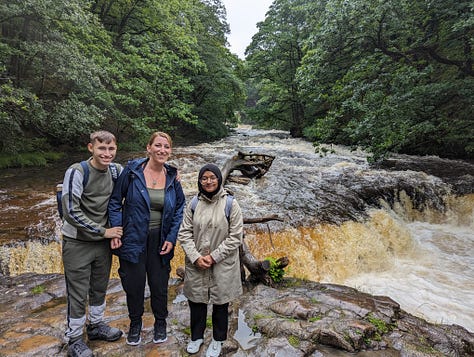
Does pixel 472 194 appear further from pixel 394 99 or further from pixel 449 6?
pixel 449 6

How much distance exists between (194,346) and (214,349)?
190 mm

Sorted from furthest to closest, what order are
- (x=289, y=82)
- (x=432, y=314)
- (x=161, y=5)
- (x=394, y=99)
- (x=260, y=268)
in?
(x=289, y=82), (x=161, y=5), (x=394, y=99), (x=432, y=314), (x=260, y=268)

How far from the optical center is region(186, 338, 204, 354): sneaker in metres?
2.59

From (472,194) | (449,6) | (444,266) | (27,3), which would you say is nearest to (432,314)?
(444,266)

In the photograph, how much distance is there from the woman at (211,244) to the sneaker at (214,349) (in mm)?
12

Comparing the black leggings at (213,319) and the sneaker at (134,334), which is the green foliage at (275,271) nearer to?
the black leggings at (213,319)

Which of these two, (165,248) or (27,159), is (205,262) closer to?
(165,248)

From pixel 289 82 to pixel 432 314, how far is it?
21.9 meters

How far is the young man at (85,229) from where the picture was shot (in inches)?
89.2

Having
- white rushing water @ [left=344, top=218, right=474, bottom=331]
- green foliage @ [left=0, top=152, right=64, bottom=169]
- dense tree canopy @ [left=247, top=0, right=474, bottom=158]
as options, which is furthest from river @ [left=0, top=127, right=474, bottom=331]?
dense tree canopy @ [left=247, top=0, right=474, bottom=158]

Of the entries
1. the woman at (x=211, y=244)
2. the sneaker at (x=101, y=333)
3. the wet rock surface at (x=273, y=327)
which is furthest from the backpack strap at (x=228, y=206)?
the sneaker at (x=101, y=333)

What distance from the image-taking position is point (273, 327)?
311cm

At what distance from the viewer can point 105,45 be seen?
11406mm

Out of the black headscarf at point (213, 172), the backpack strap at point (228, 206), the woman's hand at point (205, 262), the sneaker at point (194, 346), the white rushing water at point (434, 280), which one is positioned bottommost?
the white rushing water at point (434, 280)
